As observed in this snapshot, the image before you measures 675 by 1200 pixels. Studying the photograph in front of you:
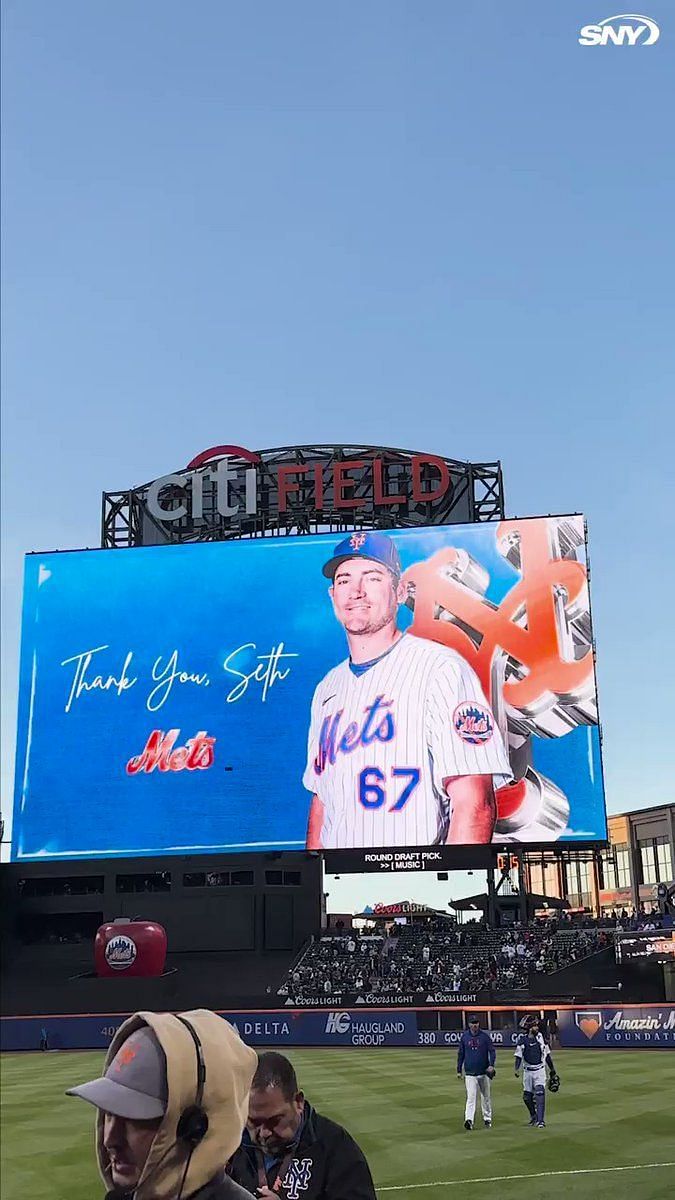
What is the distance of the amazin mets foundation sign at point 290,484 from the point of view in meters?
55.4

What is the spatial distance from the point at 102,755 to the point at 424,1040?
67.1ft

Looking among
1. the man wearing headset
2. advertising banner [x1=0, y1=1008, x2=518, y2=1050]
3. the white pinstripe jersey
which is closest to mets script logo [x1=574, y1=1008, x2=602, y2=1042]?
advertising banner [x1=0, y1=1008, x2=518, y2=1050]

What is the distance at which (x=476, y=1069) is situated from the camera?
1825 centimetres

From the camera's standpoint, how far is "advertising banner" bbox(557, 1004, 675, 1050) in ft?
108

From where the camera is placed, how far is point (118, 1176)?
2996 millimetres

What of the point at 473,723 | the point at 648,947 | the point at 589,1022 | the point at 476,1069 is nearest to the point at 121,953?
the point at 473,723

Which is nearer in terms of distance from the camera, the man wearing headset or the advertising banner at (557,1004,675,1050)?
the man wearing headset

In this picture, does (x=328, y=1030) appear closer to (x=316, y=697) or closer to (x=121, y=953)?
(x=121, y=953)

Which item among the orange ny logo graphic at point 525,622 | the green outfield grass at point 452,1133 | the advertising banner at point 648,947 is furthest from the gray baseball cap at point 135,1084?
the orange ny logo graphic at point 525,622

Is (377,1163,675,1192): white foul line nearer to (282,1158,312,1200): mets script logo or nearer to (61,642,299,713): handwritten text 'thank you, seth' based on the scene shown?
(282,1158,312,1200): mets script logo

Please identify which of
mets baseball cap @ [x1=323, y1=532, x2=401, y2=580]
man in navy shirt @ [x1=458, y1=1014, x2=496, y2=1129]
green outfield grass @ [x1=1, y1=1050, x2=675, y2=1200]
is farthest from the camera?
mets baseball cap @ [x1=323, y1=532, x2=401, y2=580]

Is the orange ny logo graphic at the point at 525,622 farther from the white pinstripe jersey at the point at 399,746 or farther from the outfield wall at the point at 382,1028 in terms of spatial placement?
the outfield wall at the point at 382,1028

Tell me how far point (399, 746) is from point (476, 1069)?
29.4 metres

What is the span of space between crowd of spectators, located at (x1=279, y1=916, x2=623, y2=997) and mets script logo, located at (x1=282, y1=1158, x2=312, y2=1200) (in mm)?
38032
